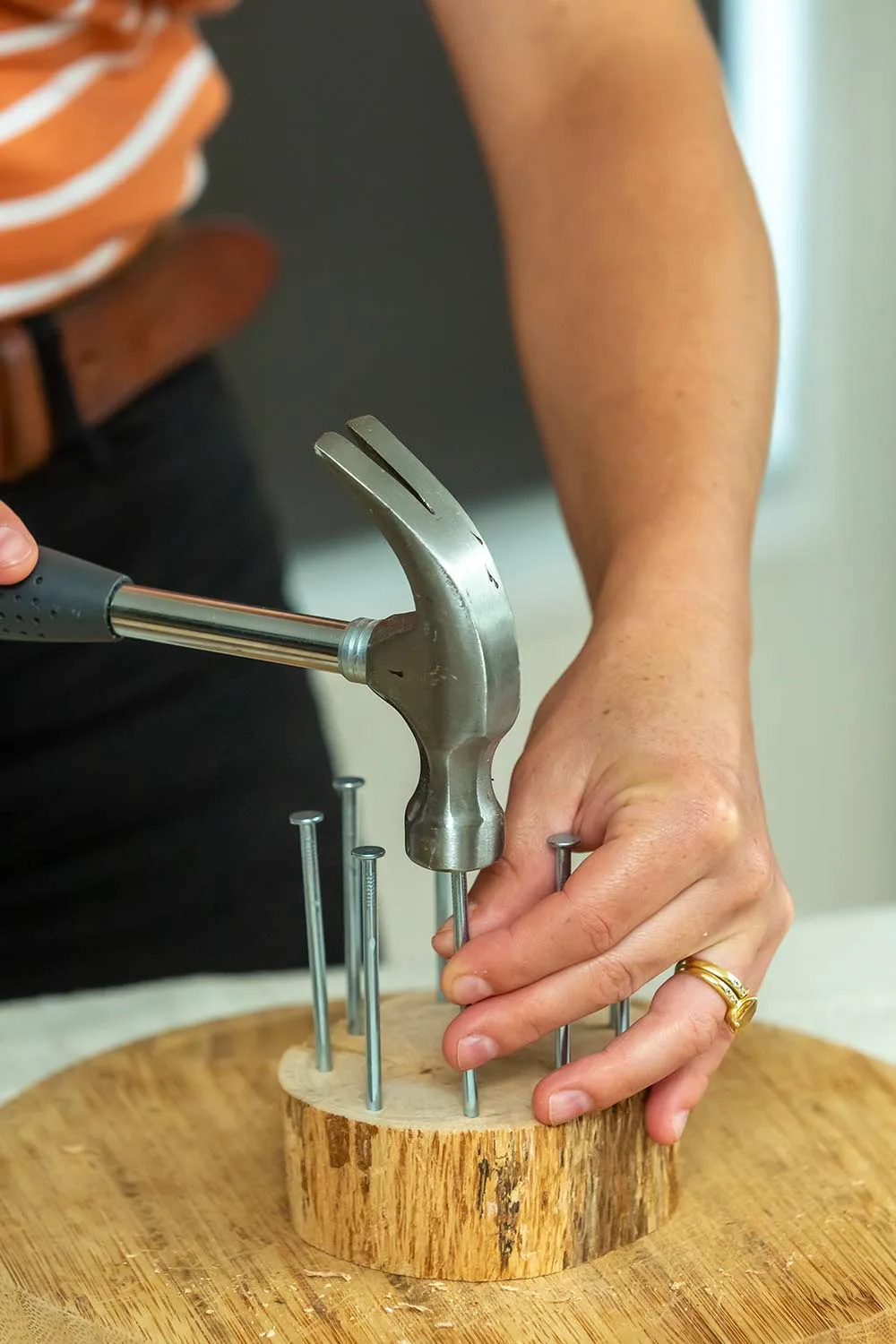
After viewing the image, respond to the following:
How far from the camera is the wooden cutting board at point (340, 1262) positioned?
68cm

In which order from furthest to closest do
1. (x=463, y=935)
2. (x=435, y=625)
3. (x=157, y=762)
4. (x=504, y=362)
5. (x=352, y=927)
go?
(x=504, y=362) < (x=157, y=762) < (x=352, y=927) < (x=463, y=935) < (x=435, y=625)

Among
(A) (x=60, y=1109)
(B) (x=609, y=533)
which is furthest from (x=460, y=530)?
(A) (x=60, y=1109)

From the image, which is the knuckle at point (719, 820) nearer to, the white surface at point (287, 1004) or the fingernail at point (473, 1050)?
the fingernail at point (473, 1050)

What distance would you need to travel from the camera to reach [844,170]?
7.61 ft

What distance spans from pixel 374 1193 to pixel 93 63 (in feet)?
2.19

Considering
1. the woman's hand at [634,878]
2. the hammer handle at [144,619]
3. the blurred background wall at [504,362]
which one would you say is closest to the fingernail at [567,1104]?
the woman's hand at [634,878]

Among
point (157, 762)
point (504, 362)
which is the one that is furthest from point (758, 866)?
point (504, 362)

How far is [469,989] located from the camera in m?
0.72

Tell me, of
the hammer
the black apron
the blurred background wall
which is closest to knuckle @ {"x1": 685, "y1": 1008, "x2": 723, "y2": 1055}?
the hammer

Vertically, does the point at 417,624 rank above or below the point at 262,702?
above

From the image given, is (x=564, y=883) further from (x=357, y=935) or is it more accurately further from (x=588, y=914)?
(x=357, y=935)

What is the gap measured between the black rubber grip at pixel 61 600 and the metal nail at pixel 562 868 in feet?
0.71

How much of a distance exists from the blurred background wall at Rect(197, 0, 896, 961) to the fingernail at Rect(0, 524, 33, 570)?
4.27 feet

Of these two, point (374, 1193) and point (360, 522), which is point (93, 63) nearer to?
point (374, 1193)
